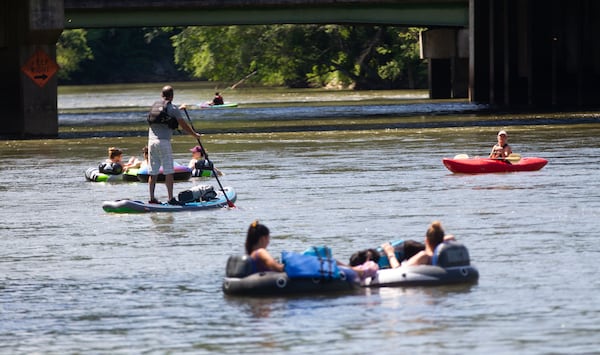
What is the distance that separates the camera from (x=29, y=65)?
4531 centimetres

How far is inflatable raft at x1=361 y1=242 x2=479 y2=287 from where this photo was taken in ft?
53.6

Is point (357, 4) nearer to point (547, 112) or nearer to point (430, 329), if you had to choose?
point (547, 112)

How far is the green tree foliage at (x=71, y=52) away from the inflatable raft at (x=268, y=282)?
460 feet

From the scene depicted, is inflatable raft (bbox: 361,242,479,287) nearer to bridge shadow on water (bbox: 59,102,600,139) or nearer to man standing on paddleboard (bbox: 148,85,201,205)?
man standing on paddleboard (bbox: 148,85,201,205)

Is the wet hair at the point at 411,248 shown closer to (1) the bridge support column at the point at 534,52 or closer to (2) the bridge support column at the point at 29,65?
(2) the bridge support column at the point at 29,65

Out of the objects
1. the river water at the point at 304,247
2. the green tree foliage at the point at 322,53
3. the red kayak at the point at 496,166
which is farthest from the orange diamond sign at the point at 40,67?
the green tree foliage at the point at 322,53

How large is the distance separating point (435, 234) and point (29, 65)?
30.6 m

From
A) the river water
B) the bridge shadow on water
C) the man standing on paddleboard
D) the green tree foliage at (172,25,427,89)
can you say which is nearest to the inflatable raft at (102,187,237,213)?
the man standing on paddleboard

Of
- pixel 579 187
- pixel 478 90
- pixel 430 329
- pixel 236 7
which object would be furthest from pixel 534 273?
pixel 478 90

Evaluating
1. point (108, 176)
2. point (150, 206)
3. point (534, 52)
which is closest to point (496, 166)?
point (108, 176)

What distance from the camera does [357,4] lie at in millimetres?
64312

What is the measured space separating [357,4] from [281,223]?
4293 cm

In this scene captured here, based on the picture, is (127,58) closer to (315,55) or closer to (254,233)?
(315,55)

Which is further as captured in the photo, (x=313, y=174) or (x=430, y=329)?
(x=313, y=174)
